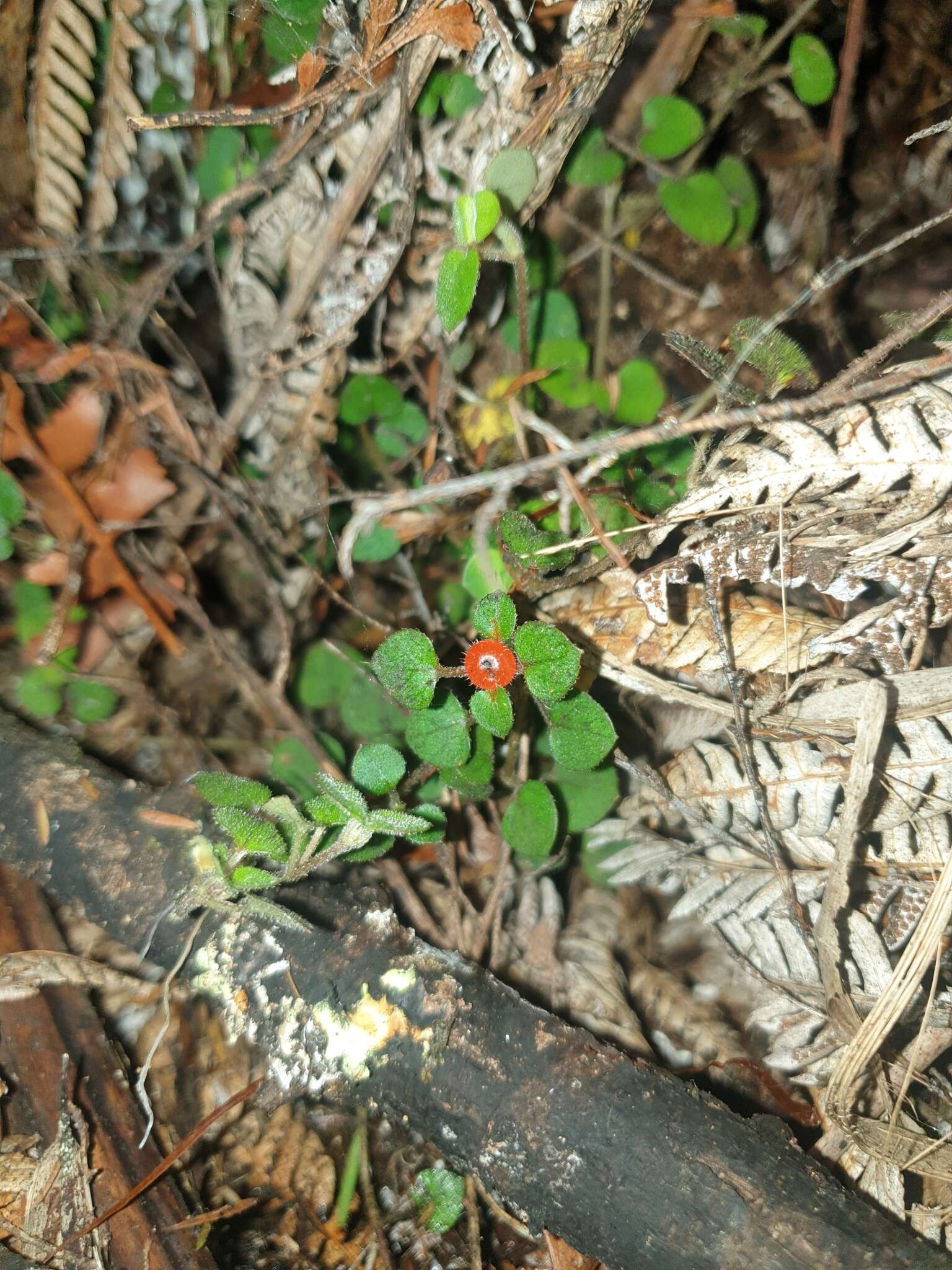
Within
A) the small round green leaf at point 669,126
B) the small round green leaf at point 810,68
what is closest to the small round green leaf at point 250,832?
the small round green leaf at point 669,126

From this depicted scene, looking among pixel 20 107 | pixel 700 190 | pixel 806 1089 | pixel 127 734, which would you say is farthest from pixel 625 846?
pixel 20 107

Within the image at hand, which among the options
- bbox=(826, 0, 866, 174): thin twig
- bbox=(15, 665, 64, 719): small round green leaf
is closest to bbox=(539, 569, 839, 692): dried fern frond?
bbox=(15, 665, 64, 719): small round green leaf

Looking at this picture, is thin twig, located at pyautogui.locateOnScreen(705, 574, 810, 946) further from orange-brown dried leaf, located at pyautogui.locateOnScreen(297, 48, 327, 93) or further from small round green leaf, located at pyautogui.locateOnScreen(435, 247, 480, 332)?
orange-brown dried leaf, located at pyautogui.locateOnScreen(297, 48, 327, 93)

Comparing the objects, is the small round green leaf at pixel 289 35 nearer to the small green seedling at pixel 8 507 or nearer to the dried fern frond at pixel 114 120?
the dried fern frond at pixel 114 120

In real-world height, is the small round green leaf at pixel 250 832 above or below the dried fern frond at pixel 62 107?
below

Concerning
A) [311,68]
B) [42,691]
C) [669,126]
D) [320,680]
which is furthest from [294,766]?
[669,126]
